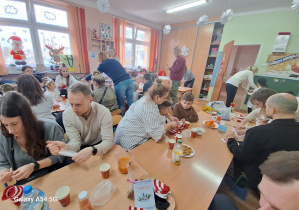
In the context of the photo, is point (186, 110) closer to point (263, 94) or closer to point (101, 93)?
point (263, 94)

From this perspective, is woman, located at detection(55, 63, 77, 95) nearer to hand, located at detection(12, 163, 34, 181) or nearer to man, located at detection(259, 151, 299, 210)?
hand, located at detection(12, 163, 34, 181)

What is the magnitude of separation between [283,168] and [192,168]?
0.74m

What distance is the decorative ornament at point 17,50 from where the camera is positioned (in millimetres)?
3457

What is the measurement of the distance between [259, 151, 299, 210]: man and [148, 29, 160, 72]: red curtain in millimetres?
6719

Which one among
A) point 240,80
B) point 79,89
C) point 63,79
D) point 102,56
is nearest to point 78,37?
point 63,79

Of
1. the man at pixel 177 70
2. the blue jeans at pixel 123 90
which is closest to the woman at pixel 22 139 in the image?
the blue jeans at pixel 123 90

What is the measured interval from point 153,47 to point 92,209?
6.82 metres

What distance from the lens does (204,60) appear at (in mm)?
5477

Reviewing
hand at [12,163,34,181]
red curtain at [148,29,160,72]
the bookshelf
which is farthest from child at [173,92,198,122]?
red curtain at [148,29,160,72]

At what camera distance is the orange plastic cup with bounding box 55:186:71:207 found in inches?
27.0

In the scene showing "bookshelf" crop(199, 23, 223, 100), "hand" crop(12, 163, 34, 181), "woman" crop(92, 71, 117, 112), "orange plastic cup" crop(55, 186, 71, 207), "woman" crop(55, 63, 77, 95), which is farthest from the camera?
"bookshelf" crop(199, 23, 223, 100)

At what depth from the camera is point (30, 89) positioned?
1.72 m

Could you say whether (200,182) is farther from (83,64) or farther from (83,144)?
(83,64)

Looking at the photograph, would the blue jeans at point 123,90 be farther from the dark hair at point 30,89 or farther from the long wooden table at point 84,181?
the long wooden table at point 84,181
